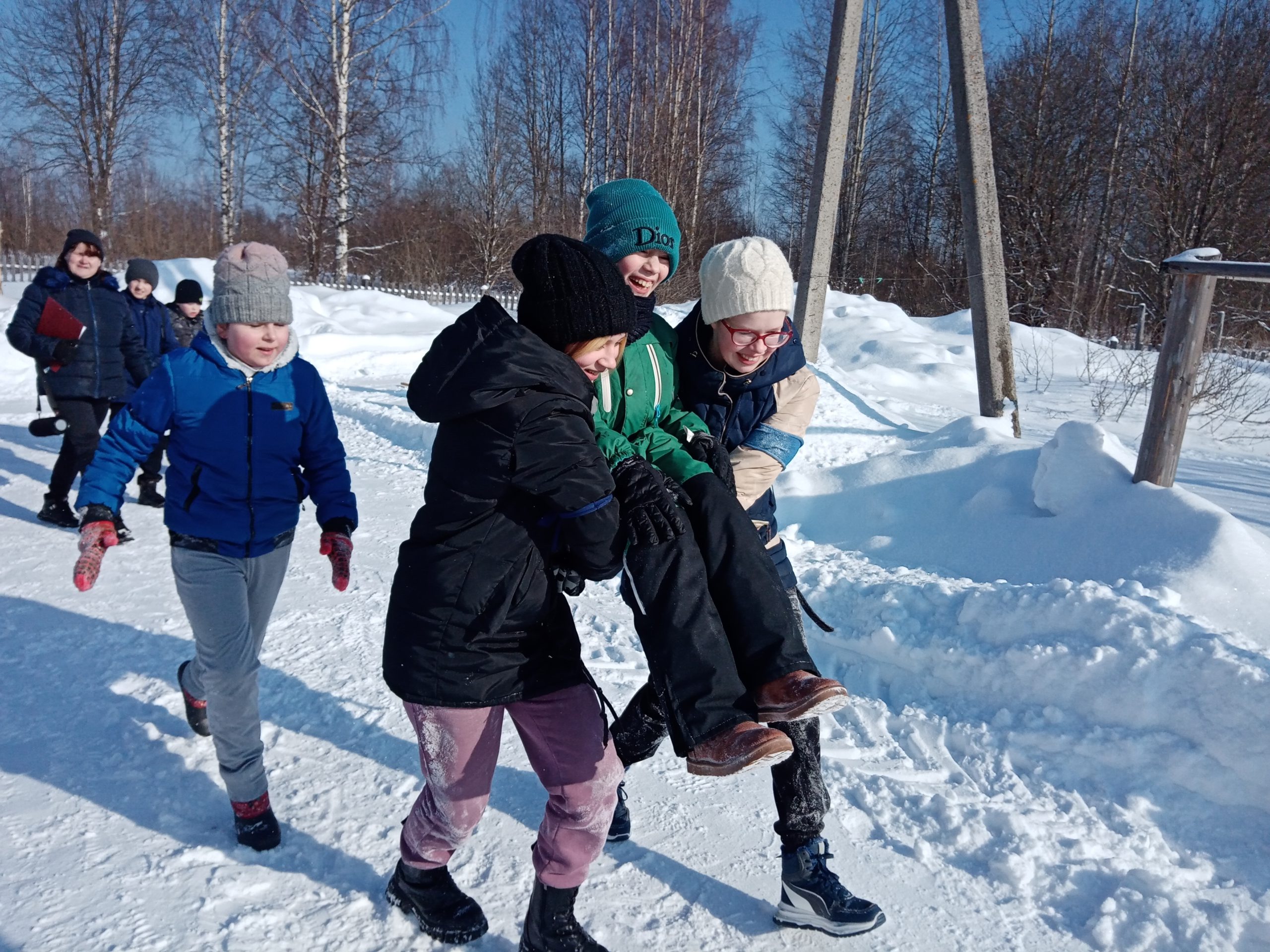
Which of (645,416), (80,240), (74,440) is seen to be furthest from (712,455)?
(74,440)

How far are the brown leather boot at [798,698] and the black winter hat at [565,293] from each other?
81 centimetres

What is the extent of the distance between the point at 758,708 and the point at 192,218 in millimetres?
41680

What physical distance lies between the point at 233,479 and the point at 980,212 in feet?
20.1

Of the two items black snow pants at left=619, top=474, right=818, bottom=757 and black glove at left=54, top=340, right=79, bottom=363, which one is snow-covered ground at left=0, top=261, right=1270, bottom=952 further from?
black glove at left=54, top=340, right=79, bottom=363

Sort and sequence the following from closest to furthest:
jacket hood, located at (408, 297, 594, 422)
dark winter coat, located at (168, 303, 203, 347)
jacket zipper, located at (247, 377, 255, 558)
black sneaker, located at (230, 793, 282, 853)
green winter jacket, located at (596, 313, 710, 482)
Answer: jacket hood, located at (408, 297, 594, 422) < green winter jacket, located at (596, 313, 710, 482) < black sneaker, located at (230, 793, 282, 853) < jacket zipper, located at (247, 377, 255, 558) < dark winter coat, located at (168, 303, 203, 347)

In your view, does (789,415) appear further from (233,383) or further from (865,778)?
(233,383)

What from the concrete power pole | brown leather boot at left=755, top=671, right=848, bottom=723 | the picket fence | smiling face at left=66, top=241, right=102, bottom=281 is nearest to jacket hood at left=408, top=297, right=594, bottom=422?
brown leather boot at left=755, top=671, right=848, bottom=723

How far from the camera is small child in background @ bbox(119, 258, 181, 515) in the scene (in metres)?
5.67

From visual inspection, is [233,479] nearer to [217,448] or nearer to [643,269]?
[217,448]

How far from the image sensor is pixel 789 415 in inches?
90.1

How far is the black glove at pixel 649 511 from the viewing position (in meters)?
1.70

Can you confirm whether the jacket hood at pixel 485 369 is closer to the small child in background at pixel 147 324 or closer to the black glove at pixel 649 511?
the black glove at pixel 649 511

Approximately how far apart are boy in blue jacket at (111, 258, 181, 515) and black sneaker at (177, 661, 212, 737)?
3165 mm

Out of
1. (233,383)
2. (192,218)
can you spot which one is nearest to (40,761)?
(233,383)
